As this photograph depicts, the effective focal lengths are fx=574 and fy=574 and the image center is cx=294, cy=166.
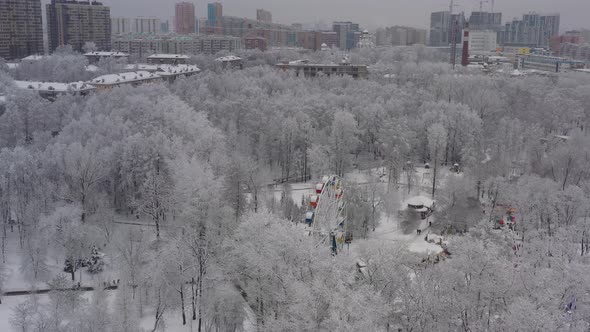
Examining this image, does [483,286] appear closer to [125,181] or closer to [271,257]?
[271,257]

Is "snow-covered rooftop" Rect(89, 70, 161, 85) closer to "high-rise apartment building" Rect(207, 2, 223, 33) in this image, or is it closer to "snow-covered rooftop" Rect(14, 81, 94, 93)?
"snow-covered rooftop" Rect(14, 81, 94, 93)

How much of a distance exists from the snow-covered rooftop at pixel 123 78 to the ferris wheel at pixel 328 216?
3422 cm

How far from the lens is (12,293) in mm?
22625

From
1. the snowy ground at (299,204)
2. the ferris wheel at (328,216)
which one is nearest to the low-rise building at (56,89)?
the snowy ground at (299,204)

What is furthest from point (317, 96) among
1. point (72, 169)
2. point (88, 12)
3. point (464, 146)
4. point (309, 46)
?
point (309, 46)

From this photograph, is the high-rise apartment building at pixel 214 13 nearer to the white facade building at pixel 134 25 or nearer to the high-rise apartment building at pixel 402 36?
the white facade building at pixel 134 25

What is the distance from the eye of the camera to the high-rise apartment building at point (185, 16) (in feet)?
513

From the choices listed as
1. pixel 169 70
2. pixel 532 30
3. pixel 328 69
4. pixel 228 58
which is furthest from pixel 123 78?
pixel 532 30

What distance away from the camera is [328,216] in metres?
24.5

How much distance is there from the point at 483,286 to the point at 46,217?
18.3 m

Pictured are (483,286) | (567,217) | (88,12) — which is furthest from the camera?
(88,12)

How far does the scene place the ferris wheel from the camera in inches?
939

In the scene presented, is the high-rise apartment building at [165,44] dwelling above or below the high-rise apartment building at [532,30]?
below

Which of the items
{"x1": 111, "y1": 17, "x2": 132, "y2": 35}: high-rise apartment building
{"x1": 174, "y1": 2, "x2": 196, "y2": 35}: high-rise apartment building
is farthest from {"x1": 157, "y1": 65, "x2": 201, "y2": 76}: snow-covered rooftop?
{"x1": 111, "y1": 17, "x2": 132, "y2": 35}: high-rise apartment building
